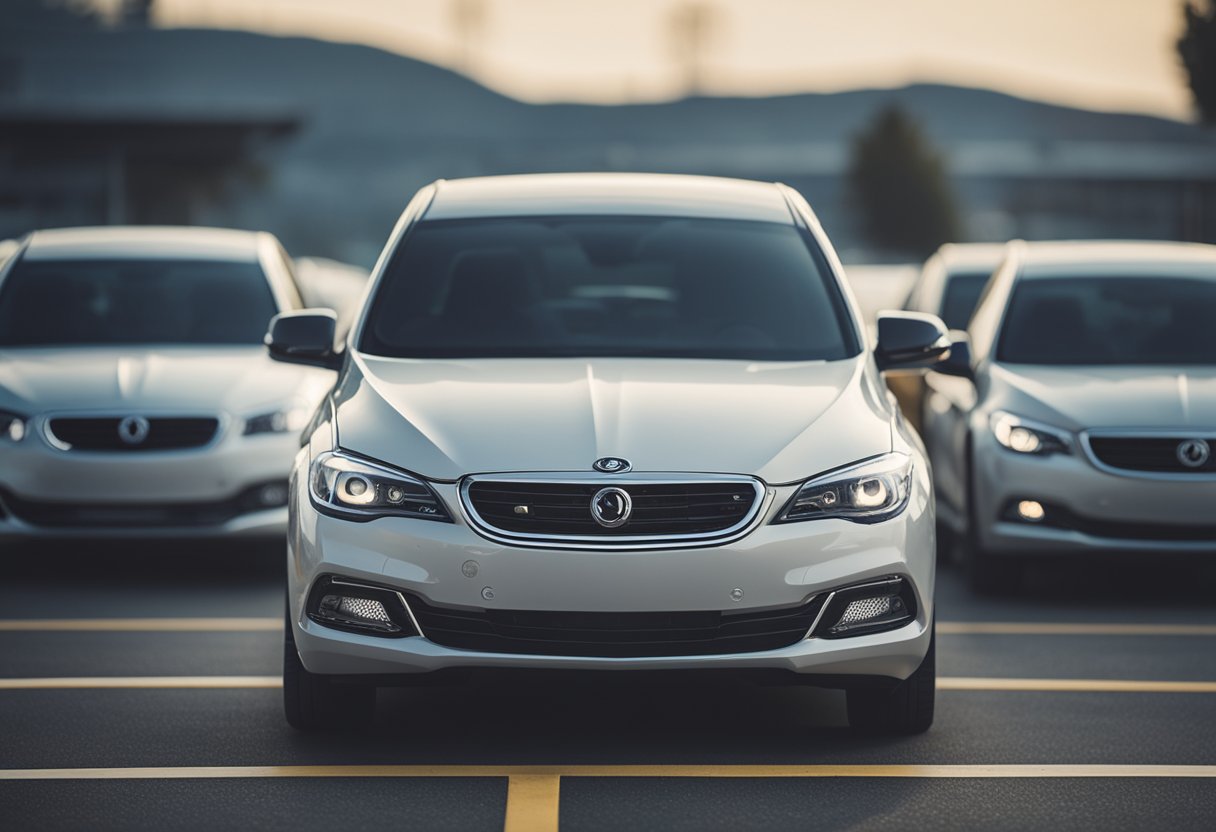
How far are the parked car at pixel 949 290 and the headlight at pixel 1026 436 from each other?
252 centimetres

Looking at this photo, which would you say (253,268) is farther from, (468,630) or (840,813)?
(840,813)

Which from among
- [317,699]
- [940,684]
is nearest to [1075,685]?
[940,684]

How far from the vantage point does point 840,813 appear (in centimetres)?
547

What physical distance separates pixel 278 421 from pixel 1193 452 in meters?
4.38

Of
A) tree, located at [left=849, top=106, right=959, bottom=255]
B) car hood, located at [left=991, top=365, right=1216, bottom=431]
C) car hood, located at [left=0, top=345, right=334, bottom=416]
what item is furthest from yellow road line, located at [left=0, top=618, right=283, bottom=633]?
tree, located at [left=849, top=106, right=959, bottom=255]

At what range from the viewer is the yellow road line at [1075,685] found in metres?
7.34

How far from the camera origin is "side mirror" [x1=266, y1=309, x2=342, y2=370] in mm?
7355

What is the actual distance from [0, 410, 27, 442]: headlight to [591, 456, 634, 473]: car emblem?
498cm

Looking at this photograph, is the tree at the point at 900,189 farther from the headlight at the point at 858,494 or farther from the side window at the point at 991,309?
the headlight at the point at 858,494

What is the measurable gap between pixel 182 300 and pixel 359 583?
588 cm

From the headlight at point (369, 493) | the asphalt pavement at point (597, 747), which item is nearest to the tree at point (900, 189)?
the asphalt pavement at point (597, 747)

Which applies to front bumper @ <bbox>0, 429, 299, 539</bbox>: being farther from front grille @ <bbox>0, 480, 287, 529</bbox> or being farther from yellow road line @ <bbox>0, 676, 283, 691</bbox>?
yellow road line @ <bbox>0, 676, 283, 691</bbox>

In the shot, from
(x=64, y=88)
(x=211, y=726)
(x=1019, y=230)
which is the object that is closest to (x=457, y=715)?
(x=211, y=726)

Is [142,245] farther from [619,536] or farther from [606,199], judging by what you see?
[619,536]
